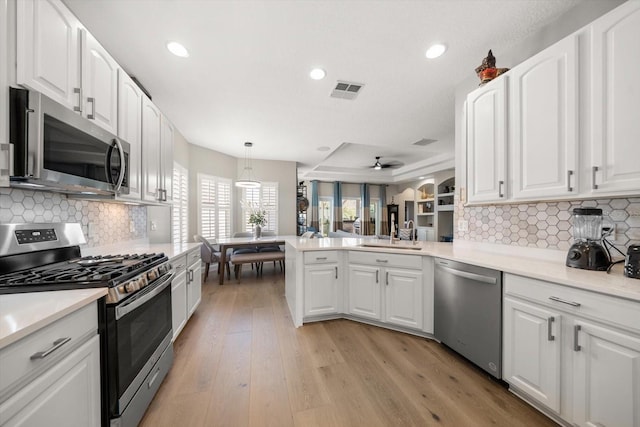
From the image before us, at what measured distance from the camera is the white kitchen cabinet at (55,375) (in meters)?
0.67

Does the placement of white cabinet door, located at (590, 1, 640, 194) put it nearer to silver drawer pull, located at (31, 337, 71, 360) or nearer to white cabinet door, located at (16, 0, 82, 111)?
silver drawer pull, located at (31, 337, 71, 360)

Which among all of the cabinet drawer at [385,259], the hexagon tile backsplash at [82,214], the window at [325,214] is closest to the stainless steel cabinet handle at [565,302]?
the cabinet drawer at [385,259]

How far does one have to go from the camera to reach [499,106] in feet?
5.90

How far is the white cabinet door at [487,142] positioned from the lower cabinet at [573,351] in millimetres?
754

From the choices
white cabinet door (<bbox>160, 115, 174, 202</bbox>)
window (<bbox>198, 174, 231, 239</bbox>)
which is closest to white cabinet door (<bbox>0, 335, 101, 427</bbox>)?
white cabinet door (<bbox>160, 115, 174, 202</bbox>)

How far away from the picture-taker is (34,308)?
2.72ft

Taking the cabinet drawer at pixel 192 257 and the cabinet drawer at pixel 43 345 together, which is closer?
the cabinet drawer at pixel 43 345

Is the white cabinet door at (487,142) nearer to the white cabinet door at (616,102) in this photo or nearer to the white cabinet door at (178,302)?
the white cabinet door at (616,102)

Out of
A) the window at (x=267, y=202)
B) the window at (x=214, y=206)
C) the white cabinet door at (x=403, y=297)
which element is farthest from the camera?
the window at (x=267, y=202)

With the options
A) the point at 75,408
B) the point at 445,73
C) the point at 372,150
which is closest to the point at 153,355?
the point at 75,408

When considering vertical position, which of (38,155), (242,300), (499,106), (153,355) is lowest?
(242,300)

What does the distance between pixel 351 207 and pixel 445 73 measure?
7258 millimetres

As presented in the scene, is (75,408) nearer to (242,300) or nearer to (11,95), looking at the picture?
(11,95)

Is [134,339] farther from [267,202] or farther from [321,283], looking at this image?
[267,202]
